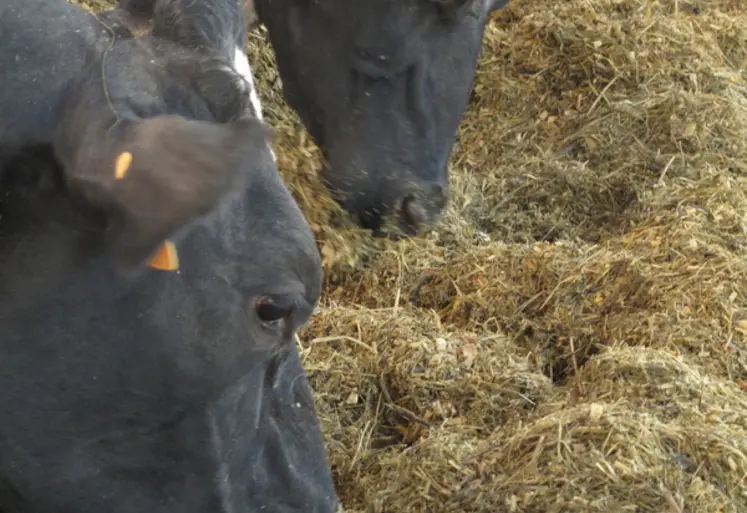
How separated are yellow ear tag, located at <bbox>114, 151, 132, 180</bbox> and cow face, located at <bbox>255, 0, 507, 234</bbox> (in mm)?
1672

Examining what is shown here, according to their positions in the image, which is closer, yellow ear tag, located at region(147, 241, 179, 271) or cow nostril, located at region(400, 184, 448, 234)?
yellow ear tag, located at region(147, 241, 179, 271)

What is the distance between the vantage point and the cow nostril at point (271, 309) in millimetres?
1230

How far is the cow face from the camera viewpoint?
2.62m

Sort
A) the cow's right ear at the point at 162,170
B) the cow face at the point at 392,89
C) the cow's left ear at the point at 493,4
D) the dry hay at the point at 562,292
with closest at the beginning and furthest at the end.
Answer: the cow's right ear at the point at 162,170, the dry hay at the point at 562,292, the cow face at the point at 392,89, the cow's left ear at the point at 493,4

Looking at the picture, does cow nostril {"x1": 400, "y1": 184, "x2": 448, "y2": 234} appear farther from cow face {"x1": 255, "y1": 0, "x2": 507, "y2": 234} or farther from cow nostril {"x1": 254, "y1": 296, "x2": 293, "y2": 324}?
cow nostril {"x1": 254, "y1": 296, "x2": 293, "y2": 324}

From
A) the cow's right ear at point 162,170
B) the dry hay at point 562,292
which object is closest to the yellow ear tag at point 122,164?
the cow's right ear at point 162,170

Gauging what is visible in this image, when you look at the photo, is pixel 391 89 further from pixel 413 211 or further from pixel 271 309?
pixel 271 309

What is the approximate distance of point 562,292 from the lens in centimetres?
338

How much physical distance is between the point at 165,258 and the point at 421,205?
Answer: 1.56 meters

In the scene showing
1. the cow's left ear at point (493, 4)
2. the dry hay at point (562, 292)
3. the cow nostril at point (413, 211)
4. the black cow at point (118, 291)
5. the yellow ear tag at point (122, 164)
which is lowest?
the dry hay at point (562, 292)

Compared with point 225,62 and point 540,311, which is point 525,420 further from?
point 225,62

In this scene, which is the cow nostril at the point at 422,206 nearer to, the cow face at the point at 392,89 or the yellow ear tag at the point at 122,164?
the cow face at the point at 392,89

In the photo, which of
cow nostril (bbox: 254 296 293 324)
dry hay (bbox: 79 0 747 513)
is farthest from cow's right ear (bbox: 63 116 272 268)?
dry hay (bbox: 79 0 747 513)

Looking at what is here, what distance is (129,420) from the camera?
1.29 metres
